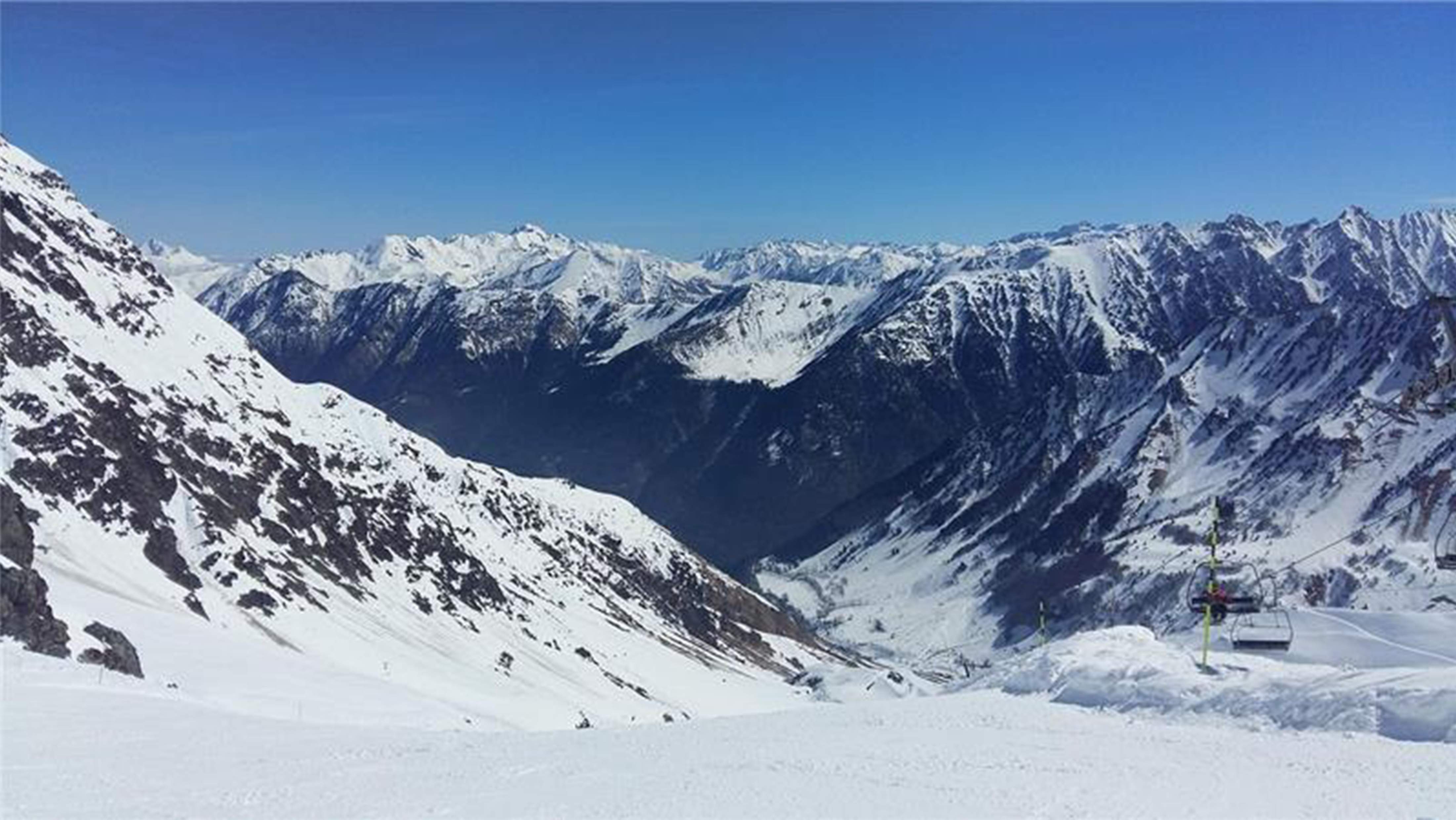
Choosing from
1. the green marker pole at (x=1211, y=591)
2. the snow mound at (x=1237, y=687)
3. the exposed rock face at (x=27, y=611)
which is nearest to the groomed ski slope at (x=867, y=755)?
the snow mound at (x=1237, y=687)

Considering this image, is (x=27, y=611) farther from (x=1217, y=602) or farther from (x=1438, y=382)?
(x=1438, y=382)

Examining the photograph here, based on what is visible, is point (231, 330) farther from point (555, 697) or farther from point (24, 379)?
point (555, 697)

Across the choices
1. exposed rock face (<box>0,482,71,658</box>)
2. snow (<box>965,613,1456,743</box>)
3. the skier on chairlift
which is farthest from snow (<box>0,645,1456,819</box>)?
exposed rock face (<box>0,482,71,658</box>)

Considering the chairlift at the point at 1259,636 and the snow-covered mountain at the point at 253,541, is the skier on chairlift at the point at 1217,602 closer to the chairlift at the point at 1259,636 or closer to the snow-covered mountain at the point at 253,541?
the chairlift at the point at 1259,636

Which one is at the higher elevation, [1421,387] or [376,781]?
[1421,387]

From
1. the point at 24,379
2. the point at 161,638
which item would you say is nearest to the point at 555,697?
the point at 161,638

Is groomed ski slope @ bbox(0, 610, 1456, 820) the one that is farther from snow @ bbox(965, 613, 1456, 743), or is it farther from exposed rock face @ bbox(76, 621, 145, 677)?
exposed rock face @ bbox(76, 621, 145, 677)
